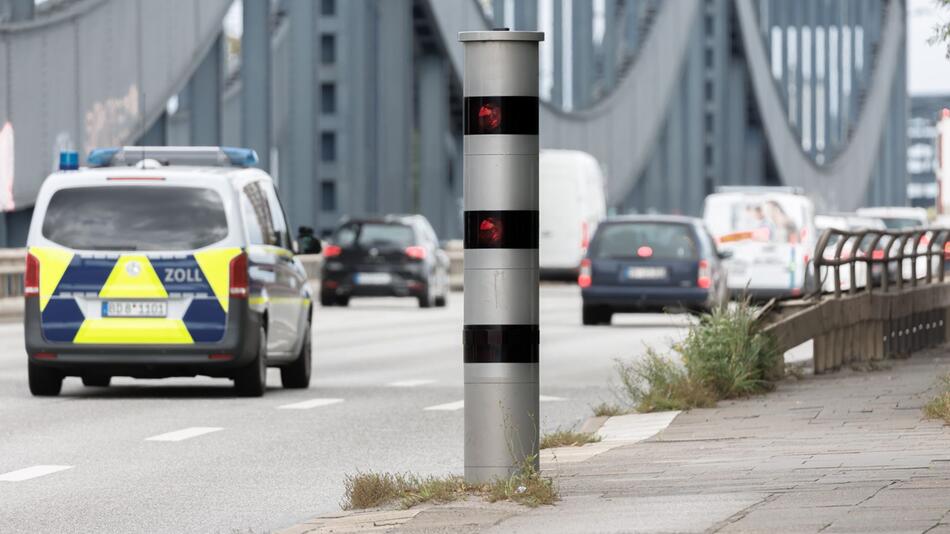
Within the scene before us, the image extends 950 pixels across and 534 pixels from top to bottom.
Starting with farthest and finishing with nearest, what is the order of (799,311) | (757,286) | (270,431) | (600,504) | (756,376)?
(757,286), (799,311), (756,376), (270,431), (600,504)

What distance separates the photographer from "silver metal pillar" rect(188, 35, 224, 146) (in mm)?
39062

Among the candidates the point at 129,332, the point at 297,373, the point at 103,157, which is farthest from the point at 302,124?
the point at 129,332

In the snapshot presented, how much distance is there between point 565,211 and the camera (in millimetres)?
49312

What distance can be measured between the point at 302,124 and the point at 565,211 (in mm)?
9751

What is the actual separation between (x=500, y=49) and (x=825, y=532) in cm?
228

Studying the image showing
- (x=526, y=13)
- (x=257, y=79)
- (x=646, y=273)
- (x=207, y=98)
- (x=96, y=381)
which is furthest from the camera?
(x=526, y=13)

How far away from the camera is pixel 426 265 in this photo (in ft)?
111

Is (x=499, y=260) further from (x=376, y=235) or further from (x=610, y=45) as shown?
(x=610, y=45)

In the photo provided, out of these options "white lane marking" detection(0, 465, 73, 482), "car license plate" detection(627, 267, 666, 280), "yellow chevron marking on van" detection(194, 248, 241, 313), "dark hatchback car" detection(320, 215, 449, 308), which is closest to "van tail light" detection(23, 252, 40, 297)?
"yellow chevron marking on van" detection(194, 248, 241, 313)

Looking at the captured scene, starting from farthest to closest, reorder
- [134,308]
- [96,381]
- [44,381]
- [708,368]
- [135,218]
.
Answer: [96,381] → [44,381] → [135,218] → [134,308] → [708,368]

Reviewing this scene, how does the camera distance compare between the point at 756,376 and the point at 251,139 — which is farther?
the point at 251,139

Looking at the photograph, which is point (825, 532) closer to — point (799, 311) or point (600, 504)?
point (600, 504)

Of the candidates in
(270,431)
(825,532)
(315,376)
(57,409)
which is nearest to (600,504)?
(825,532)

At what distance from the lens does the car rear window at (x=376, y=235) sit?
33.8 metres
